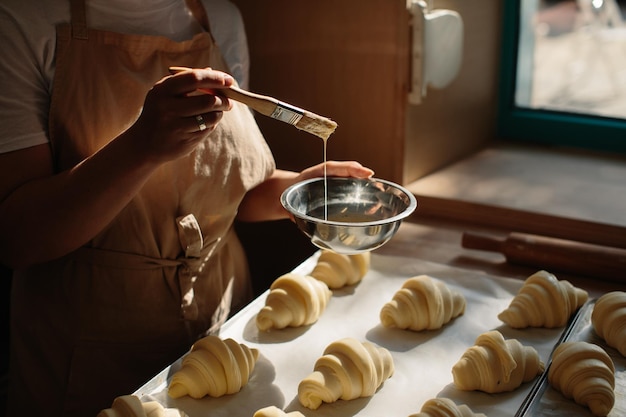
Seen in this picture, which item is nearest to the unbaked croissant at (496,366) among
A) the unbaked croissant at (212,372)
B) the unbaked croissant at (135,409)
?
the unbaked croissant at (212,372)

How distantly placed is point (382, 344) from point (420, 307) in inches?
3.8

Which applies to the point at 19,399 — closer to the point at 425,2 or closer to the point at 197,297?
the point at 197,297

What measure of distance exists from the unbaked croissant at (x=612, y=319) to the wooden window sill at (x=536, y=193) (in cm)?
37

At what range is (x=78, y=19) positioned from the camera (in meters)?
1.24

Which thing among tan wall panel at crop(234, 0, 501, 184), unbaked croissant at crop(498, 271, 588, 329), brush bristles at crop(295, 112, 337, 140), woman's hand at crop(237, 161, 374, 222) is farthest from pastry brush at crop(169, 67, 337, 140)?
tan wall panel at crop(234, 0, 501, 184)

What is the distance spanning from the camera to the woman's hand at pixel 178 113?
1045 millimetres

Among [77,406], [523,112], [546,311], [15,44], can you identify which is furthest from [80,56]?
[523,112]

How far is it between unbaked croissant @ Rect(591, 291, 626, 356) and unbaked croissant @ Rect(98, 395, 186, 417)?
2.41ft

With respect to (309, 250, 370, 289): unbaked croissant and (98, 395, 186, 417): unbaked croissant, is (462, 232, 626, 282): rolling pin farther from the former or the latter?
(98, 395, 186, 417): unbaked croissant

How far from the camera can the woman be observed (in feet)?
3.75

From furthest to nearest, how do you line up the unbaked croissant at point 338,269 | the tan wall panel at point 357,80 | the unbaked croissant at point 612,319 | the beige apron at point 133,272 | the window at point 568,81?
the window at point 568,81 → the tan wall panel at point 357,80 → the unbaked croissant at point 338,269 → the beige apron at point 133,272 → the unbaked croissant at point 612,319

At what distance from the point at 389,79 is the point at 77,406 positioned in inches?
41.0

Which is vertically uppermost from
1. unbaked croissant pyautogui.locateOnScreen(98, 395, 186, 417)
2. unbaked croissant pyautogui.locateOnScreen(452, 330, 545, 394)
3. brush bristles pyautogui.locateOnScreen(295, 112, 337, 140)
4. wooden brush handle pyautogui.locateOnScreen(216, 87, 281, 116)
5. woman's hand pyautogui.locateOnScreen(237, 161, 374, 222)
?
wooden brush handle pyautogui.locateOnScreen(216, 87, 281, 116)

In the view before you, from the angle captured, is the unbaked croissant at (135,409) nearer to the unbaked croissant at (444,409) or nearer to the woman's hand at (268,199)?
the unbaked croissant at (444,409)
